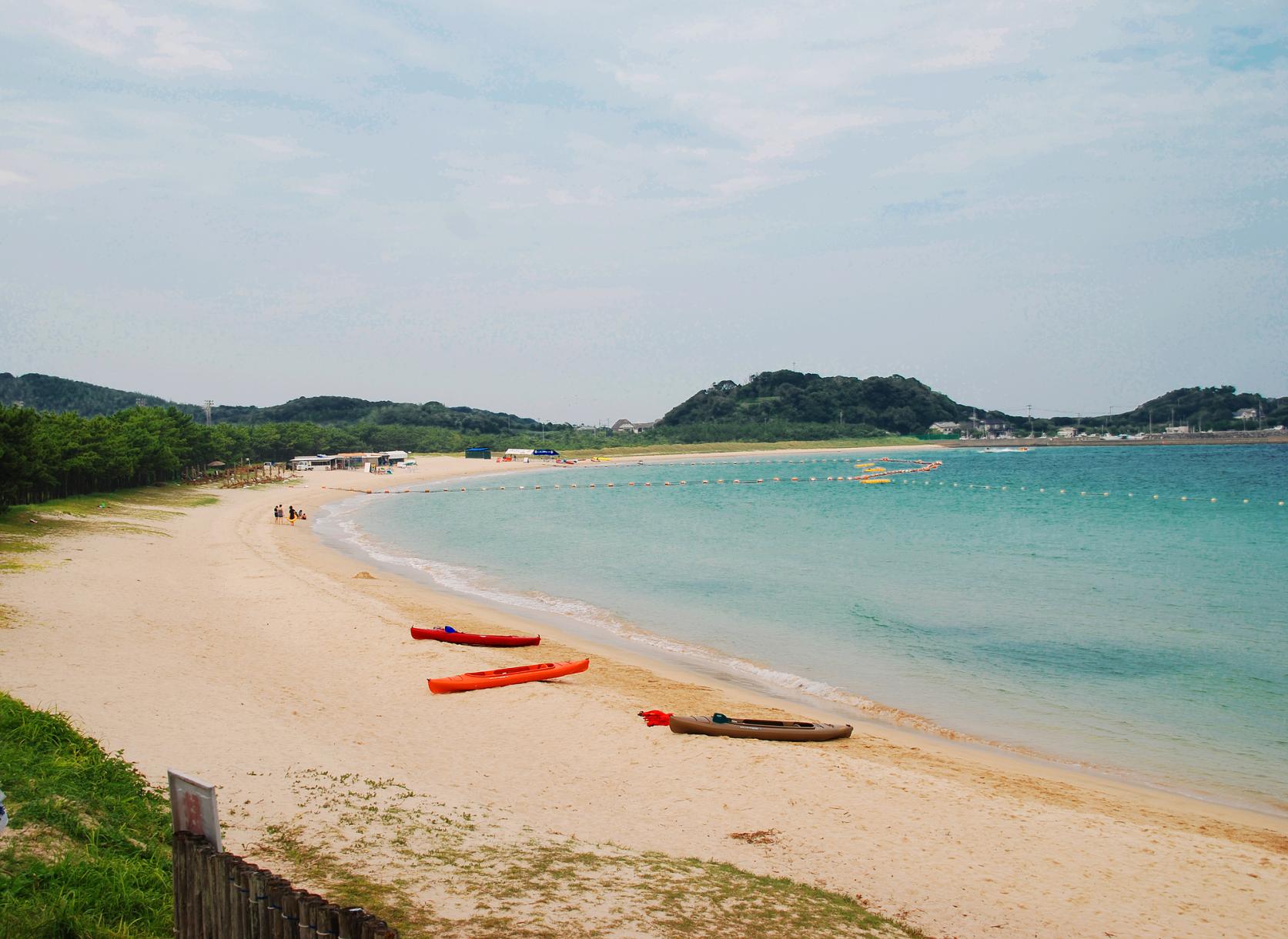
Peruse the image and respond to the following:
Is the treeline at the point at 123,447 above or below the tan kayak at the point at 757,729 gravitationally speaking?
above

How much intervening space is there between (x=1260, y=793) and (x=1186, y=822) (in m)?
2.35

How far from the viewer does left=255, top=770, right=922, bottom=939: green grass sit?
667 cm

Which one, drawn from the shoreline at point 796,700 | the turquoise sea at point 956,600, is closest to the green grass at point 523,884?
the turquoise sea at point 956,600

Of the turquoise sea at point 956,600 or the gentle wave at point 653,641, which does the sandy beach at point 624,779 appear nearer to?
the gentle wave at point 653,641

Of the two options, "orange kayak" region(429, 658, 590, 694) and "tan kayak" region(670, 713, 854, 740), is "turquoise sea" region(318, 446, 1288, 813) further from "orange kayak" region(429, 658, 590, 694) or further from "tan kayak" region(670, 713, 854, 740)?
"orange kayak" region(429, 658, 590, 694)

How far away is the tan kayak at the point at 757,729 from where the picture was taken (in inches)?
512

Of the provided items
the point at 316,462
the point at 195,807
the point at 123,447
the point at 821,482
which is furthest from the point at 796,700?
the point at 316,462

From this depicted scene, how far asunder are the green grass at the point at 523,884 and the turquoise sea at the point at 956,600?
6648 millimetres

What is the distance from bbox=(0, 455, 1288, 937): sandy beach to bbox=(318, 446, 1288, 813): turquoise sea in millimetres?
2014

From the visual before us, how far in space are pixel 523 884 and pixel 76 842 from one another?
3.59m

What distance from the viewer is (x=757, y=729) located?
13.1 meters

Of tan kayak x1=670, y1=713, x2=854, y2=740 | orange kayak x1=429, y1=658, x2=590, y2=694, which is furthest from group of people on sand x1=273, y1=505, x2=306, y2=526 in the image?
tan kayak x1=670, y1=713, x2=854, y2=740

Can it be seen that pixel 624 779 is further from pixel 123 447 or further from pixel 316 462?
pixel 316 462

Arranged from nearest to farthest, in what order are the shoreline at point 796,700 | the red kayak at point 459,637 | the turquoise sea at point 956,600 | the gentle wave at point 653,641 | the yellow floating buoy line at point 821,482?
1. the shoreline at point 796,700
2. the turquoise sea at point 956,600
3. the gentle wave at point 653,641
4. the red kayak at point 459,637
5. the yellow floating buoy line at point 821,482
